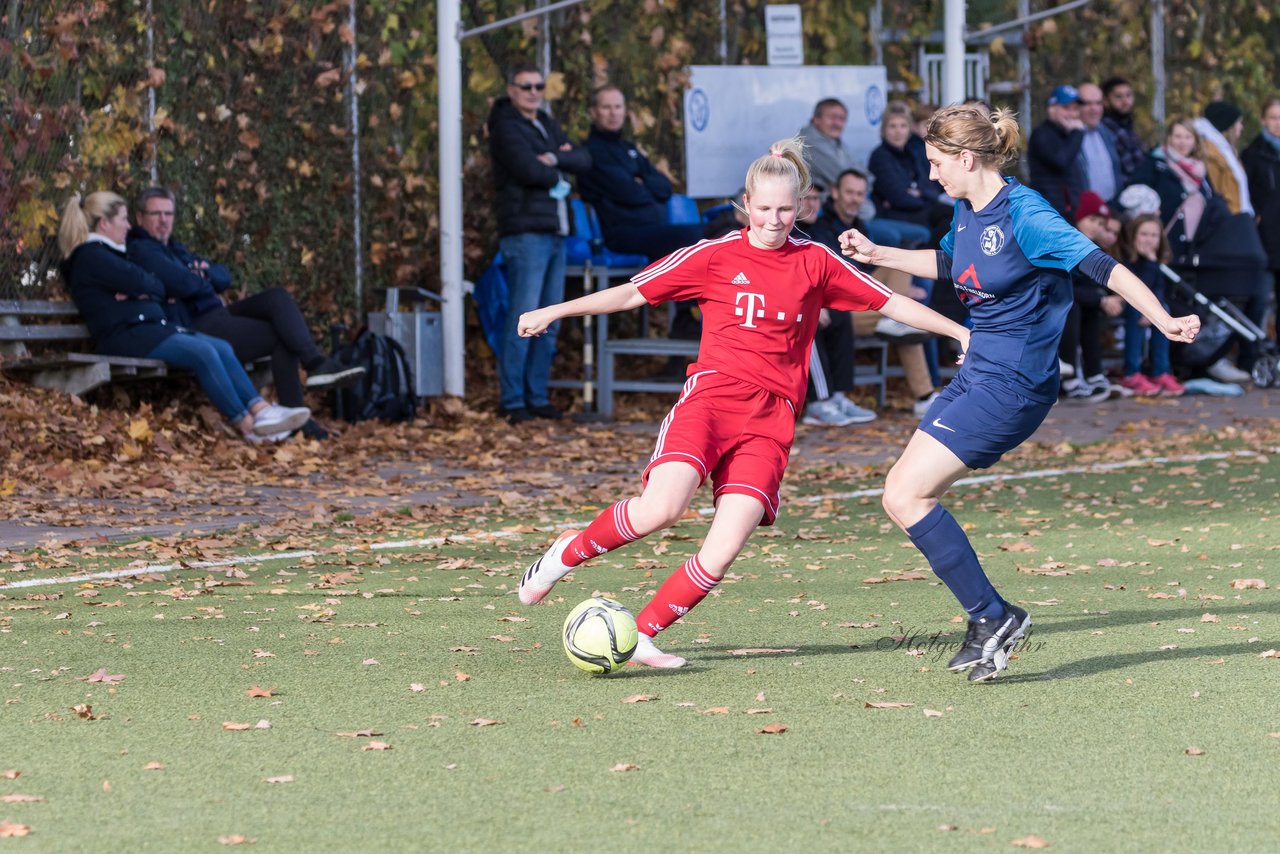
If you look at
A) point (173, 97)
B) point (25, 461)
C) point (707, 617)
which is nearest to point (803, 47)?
point (173, 97)

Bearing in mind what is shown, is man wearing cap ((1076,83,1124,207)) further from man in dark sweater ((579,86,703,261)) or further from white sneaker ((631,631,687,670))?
white sneaker ((631,631,687,670))

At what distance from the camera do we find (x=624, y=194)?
49.5 feet

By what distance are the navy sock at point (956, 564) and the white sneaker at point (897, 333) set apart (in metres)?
8.96

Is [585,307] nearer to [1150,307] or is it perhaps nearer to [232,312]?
[1150,307]

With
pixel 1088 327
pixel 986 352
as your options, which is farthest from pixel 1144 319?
pixel 986 352

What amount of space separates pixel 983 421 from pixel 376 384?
27.9 feet

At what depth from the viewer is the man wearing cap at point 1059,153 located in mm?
16891

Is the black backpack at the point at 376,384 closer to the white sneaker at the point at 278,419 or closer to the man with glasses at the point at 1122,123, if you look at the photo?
the white sneaker at the point at 278,419

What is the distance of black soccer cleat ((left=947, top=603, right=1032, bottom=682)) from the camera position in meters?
5.89

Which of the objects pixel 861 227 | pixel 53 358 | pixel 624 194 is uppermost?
pixel 624 194

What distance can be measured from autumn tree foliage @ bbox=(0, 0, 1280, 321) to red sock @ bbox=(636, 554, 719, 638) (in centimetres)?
761

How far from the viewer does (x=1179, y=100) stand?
2238cm

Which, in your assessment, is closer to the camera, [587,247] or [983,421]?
[983,421]

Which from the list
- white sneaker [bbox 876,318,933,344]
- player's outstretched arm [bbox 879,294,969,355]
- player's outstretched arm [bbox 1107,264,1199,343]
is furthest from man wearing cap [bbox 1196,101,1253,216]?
player's outstretched arm [bbox 1107,264,1199,343]
